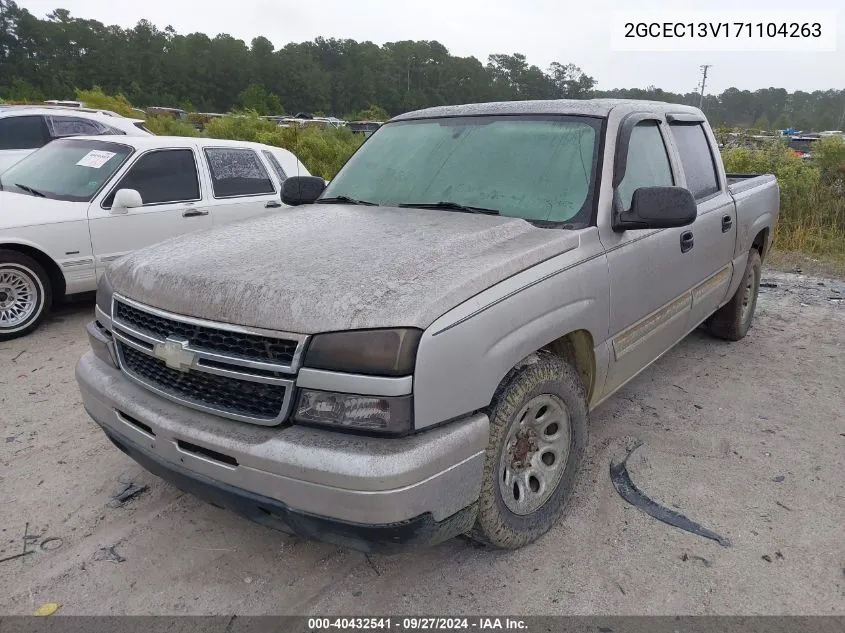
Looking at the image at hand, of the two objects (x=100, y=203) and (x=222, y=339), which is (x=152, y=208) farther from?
(x=222, y=339)

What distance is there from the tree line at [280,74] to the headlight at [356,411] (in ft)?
203

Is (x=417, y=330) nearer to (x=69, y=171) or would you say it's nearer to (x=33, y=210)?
(x=33, y=210)

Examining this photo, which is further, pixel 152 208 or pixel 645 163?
pixel 152 208

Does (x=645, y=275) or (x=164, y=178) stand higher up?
(x=164, y=178)

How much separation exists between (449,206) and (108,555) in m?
2.17

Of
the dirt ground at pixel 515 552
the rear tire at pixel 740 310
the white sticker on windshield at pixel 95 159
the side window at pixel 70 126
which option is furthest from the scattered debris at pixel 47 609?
the side window at pixel 70 126

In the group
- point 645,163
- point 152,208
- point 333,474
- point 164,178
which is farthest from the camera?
point 164,178

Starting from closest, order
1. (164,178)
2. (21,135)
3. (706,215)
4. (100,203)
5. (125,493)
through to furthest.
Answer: (125,493) → (706,215) → (100,203) → (164,178) → (21,135)

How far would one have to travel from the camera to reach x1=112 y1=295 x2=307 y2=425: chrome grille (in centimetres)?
204

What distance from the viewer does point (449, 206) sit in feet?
10.1

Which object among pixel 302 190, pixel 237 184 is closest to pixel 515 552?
pixel 302 190

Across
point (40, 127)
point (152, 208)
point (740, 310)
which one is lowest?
point (740, 310)

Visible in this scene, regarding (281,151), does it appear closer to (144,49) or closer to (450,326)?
(450,326)

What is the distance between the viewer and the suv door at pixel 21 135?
8.84 metres
